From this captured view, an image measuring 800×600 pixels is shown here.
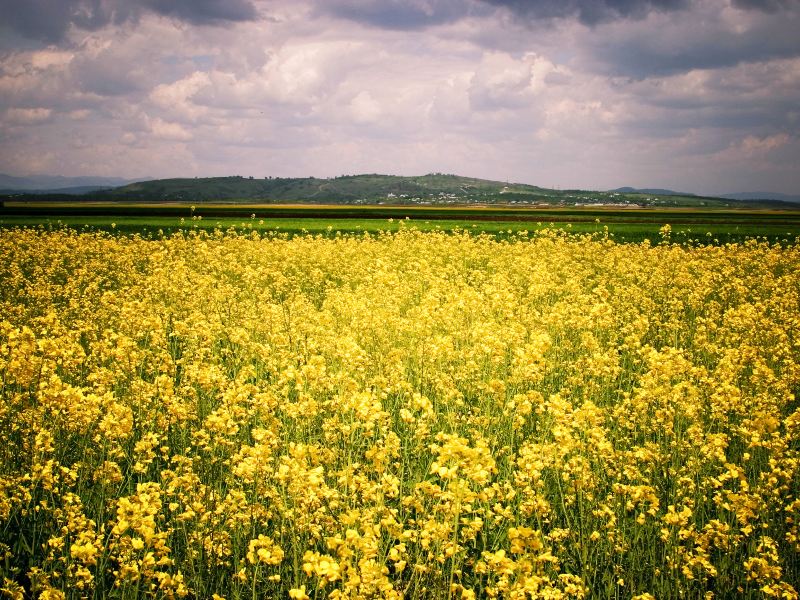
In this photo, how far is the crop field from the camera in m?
3.96

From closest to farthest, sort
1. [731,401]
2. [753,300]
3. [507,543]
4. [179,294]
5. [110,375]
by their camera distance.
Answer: [507,543], [731,401], [110,375], [179,294], [753,300]

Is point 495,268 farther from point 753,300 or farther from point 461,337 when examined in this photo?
point 461,337

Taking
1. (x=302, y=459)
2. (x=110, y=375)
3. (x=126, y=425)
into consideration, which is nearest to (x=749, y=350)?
(x=302, y=459)

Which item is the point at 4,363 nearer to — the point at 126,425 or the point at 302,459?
the point at 126,425

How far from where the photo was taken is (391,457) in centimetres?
638

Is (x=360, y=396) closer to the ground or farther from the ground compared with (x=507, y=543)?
farther from the ground

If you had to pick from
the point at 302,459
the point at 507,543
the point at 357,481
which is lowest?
the point at 507,543

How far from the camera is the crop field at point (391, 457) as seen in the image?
396 centimetres

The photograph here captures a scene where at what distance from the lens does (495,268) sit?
66.8ft

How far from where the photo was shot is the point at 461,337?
379 inches

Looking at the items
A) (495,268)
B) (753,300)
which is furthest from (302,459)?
(495,268)

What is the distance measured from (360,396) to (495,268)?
15.9 meters

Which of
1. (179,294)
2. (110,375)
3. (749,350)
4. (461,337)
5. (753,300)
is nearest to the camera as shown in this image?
(110,375)

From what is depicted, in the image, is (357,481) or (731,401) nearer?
(357,481)
